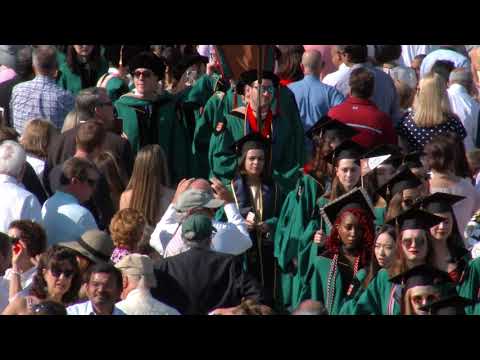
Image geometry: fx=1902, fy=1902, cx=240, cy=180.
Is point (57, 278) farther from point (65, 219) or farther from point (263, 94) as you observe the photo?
point (263, 94)

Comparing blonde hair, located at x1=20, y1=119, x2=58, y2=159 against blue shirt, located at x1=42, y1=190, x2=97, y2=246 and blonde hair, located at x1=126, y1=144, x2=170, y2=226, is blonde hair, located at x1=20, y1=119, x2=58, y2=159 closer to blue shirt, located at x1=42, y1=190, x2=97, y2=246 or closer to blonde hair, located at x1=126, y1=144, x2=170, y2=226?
blonde hair, located at x1=126, y1=144, x2=170, y2=226

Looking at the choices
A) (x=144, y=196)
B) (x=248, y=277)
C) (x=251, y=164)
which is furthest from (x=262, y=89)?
(x=248, y=277)

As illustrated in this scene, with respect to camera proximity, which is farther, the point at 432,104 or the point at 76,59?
the point at 76,59

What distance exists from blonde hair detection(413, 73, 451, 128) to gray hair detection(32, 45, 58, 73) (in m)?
3.14

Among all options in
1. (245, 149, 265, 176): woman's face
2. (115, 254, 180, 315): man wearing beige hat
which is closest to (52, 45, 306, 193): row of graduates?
(245, 149, 265, 176): woman's face

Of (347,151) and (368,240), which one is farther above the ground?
(347,151)

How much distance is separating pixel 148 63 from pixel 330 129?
178 centimetres

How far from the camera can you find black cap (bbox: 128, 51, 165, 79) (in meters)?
16.2

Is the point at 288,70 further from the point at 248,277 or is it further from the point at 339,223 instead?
the point at 248,277

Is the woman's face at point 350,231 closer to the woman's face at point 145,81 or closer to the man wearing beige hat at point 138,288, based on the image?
the man wearing beige hat at point 138,288

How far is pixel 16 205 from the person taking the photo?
13.2 m

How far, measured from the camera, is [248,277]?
12.5 m

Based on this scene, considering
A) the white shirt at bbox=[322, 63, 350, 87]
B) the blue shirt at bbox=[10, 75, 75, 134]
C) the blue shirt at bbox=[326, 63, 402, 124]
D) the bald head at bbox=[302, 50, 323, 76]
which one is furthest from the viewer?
the white shirt at bbox=[322, 63, 350, 87]

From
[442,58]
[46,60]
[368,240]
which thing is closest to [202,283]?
[368,240]
